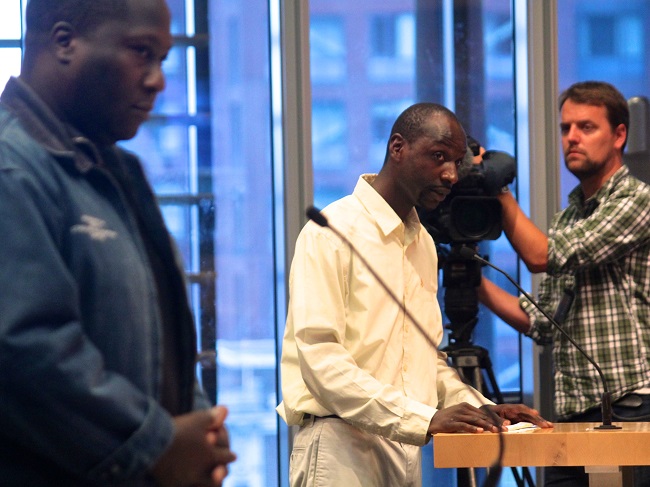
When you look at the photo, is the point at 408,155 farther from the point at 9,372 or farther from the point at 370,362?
the point at 9,372

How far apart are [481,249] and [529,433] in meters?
1.93

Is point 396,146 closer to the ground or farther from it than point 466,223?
farther from it

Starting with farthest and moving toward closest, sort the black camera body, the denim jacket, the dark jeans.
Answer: the black camera body, the dark jeans, the denim jacket

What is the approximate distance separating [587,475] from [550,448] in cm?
93

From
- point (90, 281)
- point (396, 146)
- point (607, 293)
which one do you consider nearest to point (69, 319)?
point (90, 281)

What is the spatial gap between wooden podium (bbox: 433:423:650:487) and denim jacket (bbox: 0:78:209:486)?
1.16 m

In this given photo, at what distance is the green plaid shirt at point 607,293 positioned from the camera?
3.02 m

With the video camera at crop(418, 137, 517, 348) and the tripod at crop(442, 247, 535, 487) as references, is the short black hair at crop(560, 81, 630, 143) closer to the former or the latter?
the video camera at crop(418, 137, 517, 348)

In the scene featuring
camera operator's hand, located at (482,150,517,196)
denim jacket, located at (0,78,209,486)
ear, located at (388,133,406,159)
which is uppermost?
ear, located at (388,133,406,159)

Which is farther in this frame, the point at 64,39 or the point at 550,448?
the point at 550,448

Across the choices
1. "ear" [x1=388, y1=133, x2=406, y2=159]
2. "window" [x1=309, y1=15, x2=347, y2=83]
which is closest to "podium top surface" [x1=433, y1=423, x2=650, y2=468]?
"ear" [x1=388, y1=133, x2=406, y2=159]

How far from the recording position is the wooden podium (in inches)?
82.4

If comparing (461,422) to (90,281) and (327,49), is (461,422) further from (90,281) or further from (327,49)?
(327,49)

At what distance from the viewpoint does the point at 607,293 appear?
3096 mm
